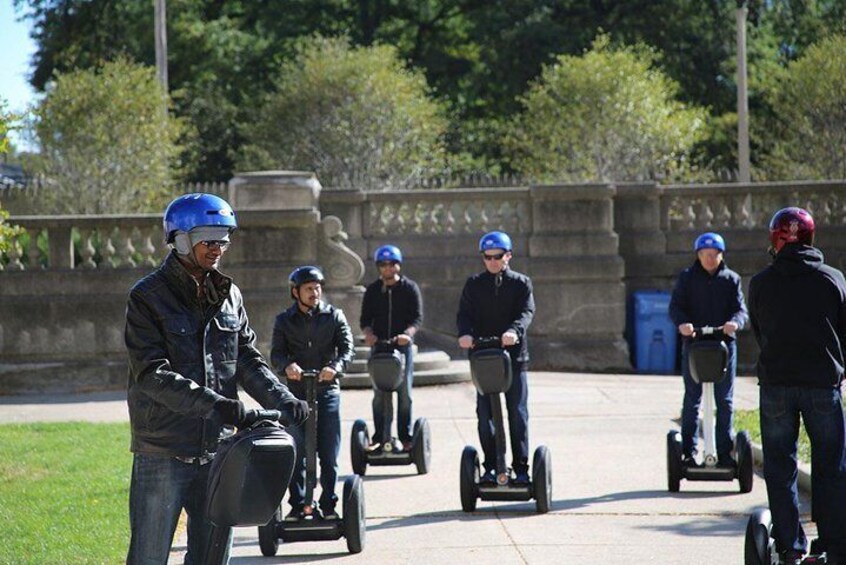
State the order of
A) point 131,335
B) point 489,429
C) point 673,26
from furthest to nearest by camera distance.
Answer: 1. point 673,26
2. point 489,429
3. point 131,335

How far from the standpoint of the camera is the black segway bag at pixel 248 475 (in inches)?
229

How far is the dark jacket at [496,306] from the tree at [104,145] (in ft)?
54.6

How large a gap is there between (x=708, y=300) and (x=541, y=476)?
2.12m

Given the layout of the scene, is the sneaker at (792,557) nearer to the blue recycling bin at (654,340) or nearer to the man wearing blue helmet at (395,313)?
the man wearing blue helmet at (395,313)

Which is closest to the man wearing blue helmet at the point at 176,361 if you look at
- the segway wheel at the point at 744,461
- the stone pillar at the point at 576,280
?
the segway wheel at the point at 744,461

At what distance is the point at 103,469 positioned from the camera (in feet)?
40.2

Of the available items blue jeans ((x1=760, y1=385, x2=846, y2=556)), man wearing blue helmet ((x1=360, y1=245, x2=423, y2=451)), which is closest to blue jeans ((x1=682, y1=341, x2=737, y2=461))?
man wearing blue helmet ((x1=360, y1=245, x2=423, y2=451))

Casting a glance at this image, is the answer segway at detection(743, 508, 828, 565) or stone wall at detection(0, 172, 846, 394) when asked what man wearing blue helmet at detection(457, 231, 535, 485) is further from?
stone wall at detection(0, 172, 846, 394)

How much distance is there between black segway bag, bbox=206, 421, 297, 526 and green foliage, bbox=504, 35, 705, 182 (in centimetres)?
2549

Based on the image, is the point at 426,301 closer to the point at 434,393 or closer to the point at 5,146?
the point at 434,393

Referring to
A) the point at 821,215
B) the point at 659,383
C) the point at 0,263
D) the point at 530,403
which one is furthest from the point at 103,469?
the point at 821,215

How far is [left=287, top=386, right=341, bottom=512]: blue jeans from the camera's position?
9.62 metres

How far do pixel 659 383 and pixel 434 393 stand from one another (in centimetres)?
329

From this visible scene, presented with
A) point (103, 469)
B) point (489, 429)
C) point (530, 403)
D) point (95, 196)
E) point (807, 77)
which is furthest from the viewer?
point (807, 77)
